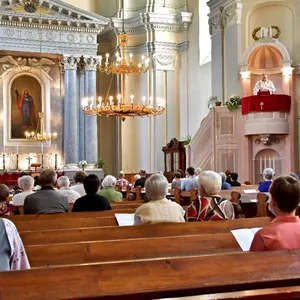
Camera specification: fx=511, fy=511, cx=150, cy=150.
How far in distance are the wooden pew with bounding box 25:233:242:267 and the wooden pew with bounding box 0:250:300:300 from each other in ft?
3.27

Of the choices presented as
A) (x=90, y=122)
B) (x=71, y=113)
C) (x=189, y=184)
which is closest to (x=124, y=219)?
(x=189, y=184)

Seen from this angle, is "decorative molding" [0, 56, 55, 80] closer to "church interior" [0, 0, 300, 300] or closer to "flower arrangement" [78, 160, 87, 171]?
"church interior" [0, 0, 300, 300]

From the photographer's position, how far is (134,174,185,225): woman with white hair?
4566 millimetres

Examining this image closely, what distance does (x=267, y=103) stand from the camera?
14.8 m

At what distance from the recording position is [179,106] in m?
21.3

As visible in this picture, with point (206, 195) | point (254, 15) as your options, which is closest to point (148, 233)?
point (206, 195)

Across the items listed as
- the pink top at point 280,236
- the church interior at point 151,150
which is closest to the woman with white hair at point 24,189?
the church interior at point 151,150

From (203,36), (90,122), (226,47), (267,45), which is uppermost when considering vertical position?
(203,36)

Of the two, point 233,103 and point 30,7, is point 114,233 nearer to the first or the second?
point 233,103

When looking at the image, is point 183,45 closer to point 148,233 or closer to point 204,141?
point 204,141

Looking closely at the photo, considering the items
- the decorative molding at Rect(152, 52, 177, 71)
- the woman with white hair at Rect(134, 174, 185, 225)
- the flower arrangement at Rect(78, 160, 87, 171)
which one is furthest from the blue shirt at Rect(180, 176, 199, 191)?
the decorative molding at Rect(152, 52, 177, 71)

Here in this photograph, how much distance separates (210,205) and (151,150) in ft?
52.7

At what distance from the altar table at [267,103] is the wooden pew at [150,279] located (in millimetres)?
12578

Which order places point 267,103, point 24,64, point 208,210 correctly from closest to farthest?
point 208,210
point 267,103
point 24,64
